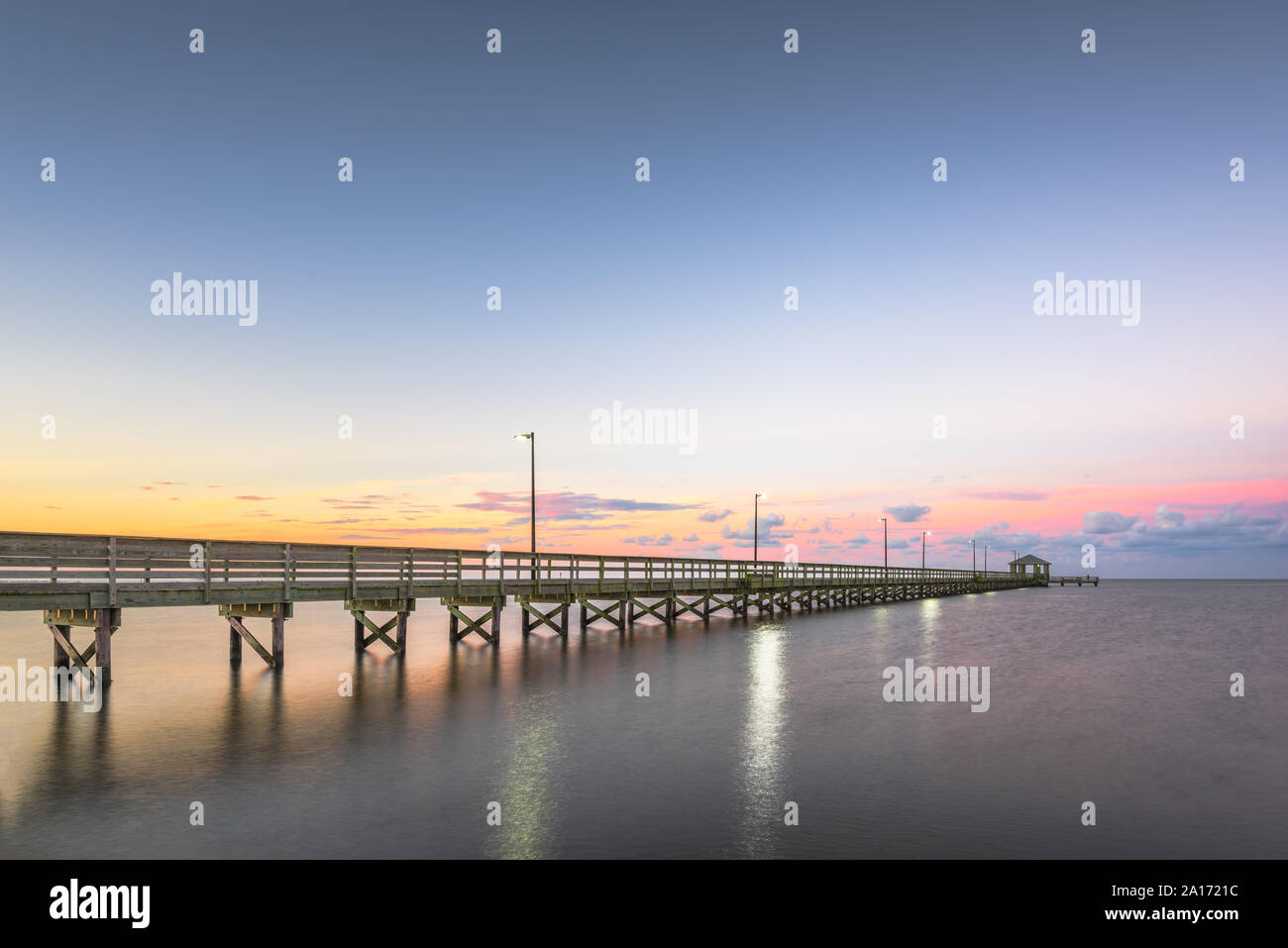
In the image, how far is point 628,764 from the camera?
12.2 metres

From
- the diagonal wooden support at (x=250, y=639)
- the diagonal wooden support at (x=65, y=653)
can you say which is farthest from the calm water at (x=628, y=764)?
the diagonal wooden support at (x=65, y=653)

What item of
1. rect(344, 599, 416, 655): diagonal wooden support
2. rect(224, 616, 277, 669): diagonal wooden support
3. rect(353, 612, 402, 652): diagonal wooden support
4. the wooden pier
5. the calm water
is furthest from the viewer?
rect(353, 612, 402, 652): diagonal wooden support

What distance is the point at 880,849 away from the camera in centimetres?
863

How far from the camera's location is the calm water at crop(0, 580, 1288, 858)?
8.90 metres

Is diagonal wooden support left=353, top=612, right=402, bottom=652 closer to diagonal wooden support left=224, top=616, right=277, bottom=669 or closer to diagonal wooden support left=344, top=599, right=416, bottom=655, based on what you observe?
diagonal wooden support left=344, top=599, right=416, bottom=655

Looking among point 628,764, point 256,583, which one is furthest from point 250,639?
point 628,764

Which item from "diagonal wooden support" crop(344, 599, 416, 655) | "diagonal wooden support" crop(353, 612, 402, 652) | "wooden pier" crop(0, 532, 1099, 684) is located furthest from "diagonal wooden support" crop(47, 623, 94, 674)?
"diagonal wooden support" crop(353, 612, 402, 652)

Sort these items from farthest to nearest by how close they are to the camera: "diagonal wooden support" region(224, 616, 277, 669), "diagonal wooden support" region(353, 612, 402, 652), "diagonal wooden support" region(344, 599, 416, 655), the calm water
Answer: "diagonal wooden support" region(353, 612, 402, 652), "diagonal wooden support" region(344, 599, 416, 655), "diagonal wooden support" region(224, 616, 277, 669), the calm water

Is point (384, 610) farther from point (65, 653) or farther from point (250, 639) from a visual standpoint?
point (65, 653)

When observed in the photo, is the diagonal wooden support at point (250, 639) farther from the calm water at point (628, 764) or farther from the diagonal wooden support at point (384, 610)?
the diagonal wooden support at point (384, 610)

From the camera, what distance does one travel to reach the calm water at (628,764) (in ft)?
29.2

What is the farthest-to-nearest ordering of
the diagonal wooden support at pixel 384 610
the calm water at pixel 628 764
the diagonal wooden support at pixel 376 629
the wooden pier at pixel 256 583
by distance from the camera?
the diagonal wooden support at pixel 376 629
the diagonal wooden support at pixel 384 610
the wooden pier at pixel 256 583
the calm water at pixel 628 764
